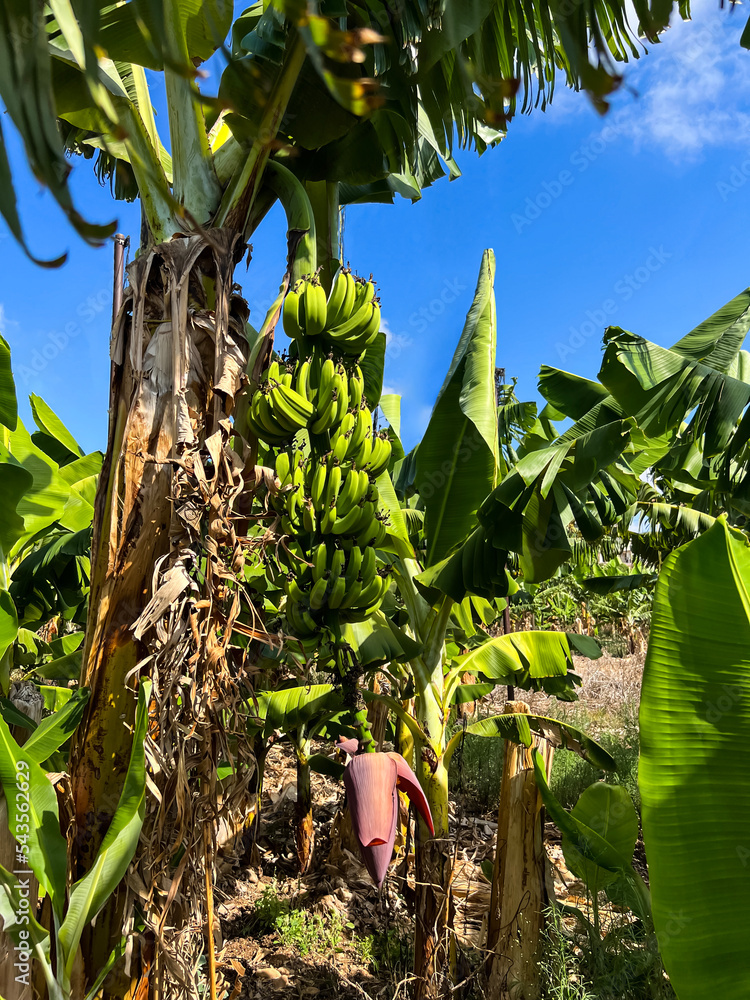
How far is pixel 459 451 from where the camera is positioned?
10.3 feet

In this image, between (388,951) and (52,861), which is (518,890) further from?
(52,861)

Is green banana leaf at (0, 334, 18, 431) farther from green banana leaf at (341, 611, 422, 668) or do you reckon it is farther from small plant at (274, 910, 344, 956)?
small plant at (274, 910, 344, 956)

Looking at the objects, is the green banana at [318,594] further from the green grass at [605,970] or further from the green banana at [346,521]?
the green grass at [605,970]

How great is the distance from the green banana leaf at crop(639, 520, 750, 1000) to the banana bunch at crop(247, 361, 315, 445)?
3.86ft

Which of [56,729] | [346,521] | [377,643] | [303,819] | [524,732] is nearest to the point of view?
[56,729]

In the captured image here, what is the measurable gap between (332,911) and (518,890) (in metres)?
1.68

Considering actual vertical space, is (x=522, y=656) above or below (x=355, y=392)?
below

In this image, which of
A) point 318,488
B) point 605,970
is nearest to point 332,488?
point 318,488

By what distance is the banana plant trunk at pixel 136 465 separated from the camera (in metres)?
1.79

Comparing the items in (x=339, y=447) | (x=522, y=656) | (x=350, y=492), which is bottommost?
(x=522, y=656)

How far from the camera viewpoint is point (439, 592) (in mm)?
3049

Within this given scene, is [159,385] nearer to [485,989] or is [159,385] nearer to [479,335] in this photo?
[479,335]

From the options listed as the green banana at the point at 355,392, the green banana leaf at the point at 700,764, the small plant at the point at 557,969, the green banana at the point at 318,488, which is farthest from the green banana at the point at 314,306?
the small plant at the point at 557,969

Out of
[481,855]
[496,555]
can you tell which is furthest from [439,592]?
[481,855]
